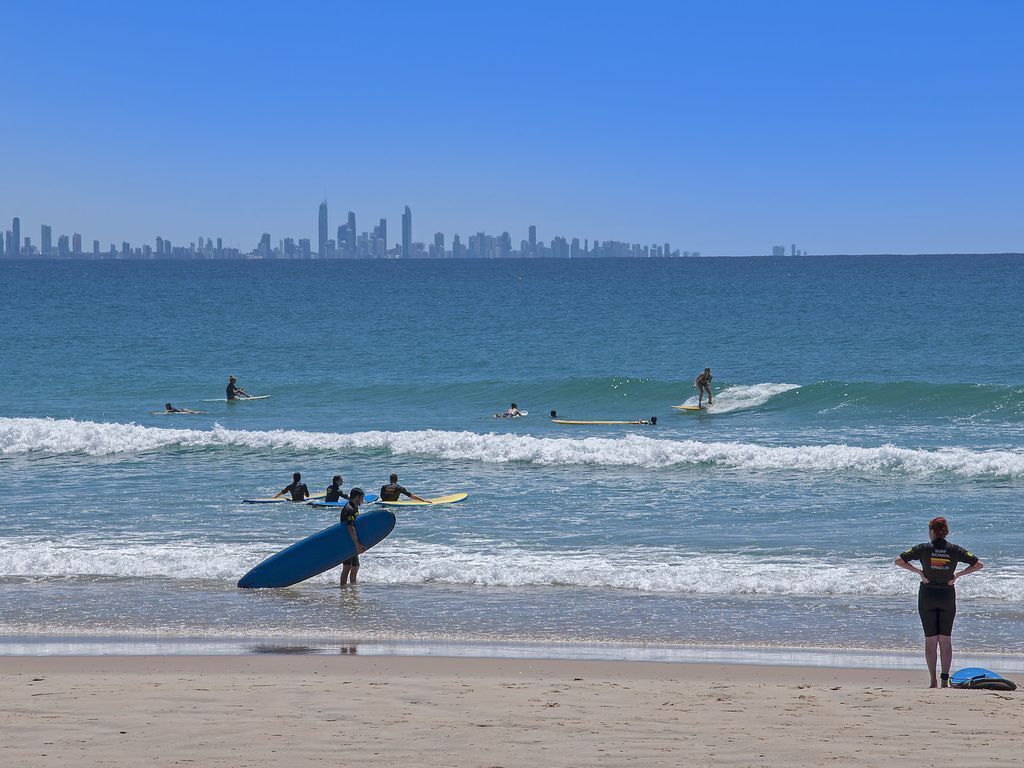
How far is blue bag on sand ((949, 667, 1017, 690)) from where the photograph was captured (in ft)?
30.3

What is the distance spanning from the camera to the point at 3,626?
40.3 feet

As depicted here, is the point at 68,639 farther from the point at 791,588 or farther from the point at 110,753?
the point at 791,588

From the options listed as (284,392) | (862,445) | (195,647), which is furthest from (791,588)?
(284,392)

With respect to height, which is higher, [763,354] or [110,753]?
[763,354]

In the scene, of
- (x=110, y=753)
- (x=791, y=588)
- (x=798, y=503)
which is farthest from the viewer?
(x=798, y=503)

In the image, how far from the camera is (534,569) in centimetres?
1452

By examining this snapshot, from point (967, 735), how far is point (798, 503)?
11.1 metres

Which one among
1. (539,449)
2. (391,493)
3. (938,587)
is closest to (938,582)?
(938,587)

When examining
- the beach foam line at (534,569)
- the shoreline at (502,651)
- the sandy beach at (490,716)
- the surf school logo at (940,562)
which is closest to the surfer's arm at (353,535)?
the beach foam line at (534,569)

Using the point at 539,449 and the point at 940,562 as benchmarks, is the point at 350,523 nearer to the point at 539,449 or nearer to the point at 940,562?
the point at 940,562

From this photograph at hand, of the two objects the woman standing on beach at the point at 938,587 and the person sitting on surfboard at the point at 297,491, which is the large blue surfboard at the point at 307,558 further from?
the woman standing on beach at the point at 938,587

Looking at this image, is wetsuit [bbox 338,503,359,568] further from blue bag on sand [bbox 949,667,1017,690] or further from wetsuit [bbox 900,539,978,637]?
blue bag on sand [bbox 949,667,1017,690]

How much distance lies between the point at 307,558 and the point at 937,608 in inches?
303

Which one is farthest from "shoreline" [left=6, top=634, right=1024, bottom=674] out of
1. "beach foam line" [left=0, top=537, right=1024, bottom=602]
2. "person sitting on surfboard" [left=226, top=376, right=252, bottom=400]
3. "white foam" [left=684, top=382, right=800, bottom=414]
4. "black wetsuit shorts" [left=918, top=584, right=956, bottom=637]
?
"person sitting on surfboard" [left=226, top=376, right=252, bottom=400]
